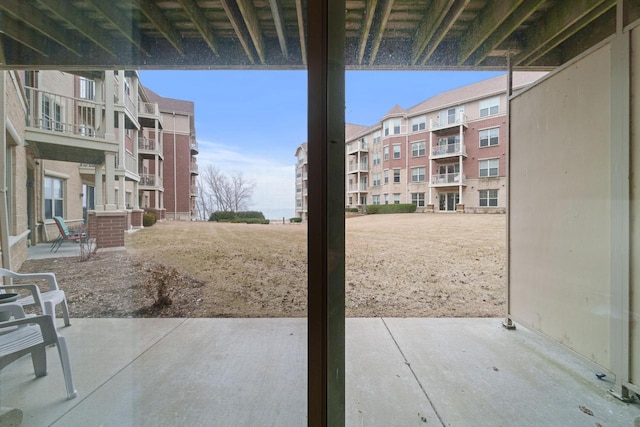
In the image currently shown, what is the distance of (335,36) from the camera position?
76 centimetres

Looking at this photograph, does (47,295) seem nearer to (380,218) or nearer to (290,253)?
(290,253)

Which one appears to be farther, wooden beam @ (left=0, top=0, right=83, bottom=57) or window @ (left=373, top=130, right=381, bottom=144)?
window @ (left=373, top=130, right=381, bottom=144)

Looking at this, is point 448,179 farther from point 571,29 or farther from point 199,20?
point 199,20

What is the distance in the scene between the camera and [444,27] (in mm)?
1415

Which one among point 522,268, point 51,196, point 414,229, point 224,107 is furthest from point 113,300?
point 522,268

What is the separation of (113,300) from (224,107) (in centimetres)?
120

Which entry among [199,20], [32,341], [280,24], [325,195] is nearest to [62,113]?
[199,20]

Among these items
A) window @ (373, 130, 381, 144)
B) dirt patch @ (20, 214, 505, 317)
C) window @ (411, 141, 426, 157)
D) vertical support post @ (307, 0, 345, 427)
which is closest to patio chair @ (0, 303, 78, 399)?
dirt patch @ (20, 214, 505, 317)

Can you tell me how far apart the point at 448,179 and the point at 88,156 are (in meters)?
2.12

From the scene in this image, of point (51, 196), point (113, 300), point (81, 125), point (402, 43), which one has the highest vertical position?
point (402, 43)

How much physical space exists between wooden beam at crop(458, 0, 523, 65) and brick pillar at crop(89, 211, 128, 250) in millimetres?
2289

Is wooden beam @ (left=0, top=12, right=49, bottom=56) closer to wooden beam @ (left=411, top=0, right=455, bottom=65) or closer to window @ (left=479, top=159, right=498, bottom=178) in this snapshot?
wooden beam @ (left=411, top=0, right=455, bottom=65)

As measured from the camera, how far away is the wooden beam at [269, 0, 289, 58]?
1.07 m

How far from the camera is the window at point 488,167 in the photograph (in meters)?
1.71
